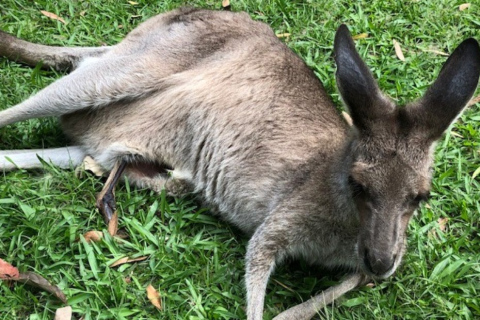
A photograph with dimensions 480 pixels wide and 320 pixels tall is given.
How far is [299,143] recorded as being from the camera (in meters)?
4.18

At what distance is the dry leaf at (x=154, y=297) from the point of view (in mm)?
3613

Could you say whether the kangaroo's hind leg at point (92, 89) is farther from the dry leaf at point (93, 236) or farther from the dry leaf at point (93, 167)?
the dry leaf at point (93, 236)

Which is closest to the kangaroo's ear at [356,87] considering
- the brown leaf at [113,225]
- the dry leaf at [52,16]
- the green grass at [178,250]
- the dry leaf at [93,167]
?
the green grass at [178,250]

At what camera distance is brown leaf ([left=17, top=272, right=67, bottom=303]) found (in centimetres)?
352

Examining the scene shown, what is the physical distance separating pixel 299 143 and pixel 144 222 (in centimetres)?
111

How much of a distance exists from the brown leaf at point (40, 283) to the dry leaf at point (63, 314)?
6cm

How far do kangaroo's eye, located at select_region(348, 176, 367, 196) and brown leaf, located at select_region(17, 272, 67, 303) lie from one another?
1.66 m

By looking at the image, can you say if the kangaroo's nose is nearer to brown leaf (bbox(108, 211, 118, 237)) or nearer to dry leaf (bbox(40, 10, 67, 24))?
brown leaf (bbox(108, 211, 118, 237))

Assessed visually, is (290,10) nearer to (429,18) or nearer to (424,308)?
(429,18)

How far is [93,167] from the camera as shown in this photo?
14.5ft

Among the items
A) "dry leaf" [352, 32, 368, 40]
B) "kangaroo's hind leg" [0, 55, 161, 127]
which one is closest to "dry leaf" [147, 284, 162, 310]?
"kangaroo's hind leg" [0, 55, 161, 127]

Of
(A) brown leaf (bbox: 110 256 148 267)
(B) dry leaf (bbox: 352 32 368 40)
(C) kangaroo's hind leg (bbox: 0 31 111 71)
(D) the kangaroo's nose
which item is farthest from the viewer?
(B) dry leaf (bbox: 352 32 368 40)

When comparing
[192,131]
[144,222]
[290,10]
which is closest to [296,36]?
[290,10]

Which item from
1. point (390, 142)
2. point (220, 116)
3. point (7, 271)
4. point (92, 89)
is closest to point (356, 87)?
point (390, 142)
